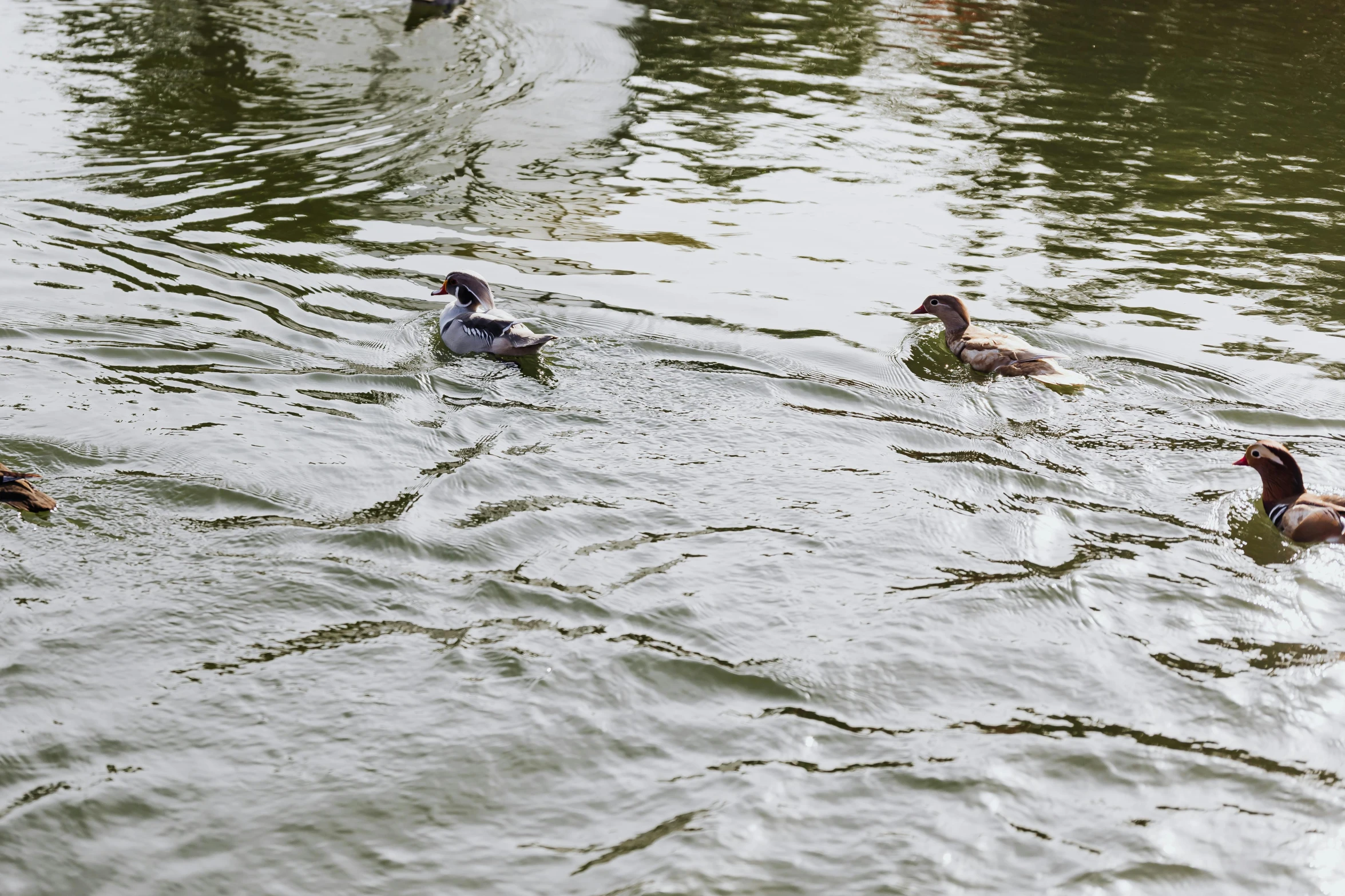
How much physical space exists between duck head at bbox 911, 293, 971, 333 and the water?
1.05 feet

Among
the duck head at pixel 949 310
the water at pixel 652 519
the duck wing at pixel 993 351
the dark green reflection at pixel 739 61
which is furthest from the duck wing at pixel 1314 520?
the dark green reflection at pixel 739 61

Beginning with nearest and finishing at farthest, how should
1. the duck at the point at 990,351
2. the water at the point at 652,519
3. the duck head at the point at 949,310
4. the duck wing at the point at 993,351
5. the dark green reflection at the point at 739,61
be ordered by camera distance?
the water at the point at 652,519
the duck at the point at 990,351
the duck wing at the point at 993,351
the duck head at the point at 949,310
the dark green reflection at the point at 739,61

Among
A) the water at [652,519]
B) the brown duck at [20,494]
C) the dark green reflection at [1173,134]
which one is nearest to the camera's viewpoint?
the water at [652,519]

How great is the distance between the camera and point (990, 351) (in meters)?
9.23

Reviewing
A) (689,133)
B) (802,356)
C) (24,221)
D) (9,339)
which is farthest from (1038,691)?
(689,133)

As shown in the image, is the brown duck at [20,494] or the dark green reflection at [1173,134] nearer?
the brown duck at [20,494]

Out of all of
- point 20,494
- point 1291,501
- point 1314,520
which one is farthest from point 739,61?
point 20,494

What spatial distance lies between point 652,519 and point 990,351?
3.53m

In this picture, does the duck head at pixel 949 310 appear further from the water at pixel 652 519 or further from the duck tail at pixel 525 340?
the duck tail at pixel 525 340

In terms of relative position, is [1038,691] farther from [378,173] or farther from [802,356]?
[378,173]

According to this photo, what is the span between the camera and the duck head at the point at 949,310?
31.9 ft

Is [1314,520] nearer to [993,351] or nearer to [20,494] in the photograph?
[993,351]

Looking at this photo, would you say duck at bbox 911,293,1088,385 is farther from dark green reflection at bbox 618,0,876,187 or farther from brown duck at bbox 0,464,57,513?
brown duck at bbox 0,464,57,513

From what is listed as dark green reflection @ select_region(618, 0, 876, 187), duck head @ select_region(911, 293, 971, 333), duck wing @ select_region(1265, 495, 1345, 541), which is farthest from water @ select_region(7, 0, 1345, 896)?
dark green reflection @ select_region(618, 0, 876, 187)
